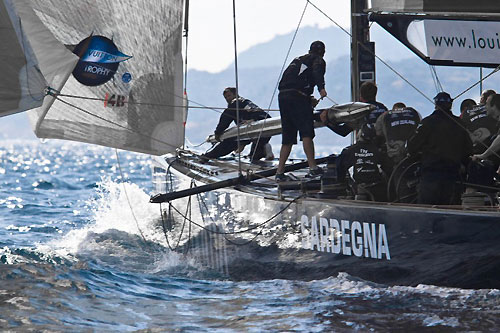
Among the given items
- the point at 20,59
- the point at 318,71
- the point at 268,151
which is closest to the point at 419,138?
the point at 318,71

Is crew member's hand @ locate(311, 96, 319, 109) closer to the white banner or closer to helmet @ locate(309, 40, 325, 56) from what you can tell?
helmet @ locate(309, 40, 325, 56)

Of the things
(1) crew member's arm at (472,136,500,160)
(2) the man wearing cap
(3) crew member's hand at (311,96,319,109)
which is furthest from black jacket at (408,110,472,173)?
(3) crew member's hand at (311,96,319,109)

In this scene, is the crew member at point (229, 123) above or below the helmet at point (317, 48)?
below

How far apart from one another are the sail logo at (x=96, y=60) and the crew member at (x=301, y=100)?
1.67 m

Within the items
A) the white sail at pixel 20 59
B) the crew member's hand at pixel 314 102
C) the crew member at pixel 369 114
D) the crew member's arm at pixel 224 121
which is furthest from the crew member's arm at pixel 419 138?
the crew member's arm at pixel 224 121

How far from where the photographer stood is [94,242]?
32.9ft

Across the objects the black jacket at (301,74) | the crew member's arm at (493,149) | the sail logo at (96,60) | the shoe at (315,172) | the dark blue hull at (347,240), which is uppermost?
the sail logo at (96,60)

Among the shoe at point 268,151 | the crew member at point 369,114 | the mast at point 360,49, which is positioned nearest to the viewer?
the crew member at point 369,114

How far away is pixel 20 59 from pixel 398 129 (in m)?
3.09

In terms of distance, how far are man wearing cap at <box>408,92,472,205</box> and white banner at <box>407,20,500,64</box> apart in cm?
96

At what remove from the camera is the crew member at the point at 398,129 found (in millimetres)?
6742

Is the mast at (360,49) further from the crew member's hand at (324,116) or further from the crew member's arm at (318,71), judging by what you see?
the crew member's arm at (318,71)

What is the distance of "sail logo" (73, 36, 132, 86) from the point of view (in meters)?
7.87

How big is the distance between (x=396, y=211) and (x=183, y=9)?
12.6 feet
